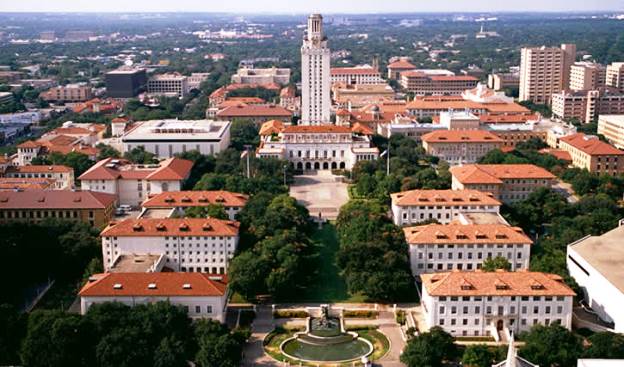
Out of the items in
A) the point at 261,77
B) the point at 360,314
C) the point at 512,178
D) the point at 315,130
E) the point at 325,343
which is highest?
the point at 261,77

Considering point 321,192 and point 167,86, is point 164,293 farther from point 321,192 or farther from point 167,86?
point 167,86

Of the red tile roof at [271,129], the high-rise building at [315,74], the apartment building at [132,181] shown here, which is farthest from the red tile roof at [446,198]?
the high-rise building at [315,74]

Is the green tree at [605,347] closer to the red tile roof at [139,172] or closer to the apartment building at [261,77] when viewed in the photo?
A: the red tile roof at [139,172]

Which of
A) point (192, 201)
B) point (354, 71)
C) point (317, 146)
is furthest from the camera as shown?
point (354, 71)

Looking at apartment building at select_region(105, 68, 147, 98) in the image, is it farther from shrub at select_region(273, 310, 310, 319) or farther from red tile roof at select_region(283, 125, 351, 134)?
shrub at select_region(273, 310, 310, 319)

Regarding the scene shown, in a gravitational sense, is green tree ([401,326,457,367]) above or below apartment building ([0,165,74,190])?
below

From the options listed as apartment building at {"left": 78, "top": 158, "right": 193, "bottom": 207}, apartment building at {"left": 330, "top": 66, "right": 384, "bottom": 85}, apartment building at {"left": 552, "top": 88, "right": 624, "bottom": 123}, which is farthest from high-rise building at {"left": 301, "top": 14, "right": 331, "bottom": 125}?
apartment building at {"left": 330, "top": 66, "right": 384, "bottom": 85}

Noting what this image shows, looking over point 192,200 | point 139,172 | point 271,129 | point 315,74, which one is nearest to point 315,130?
point 271,129
